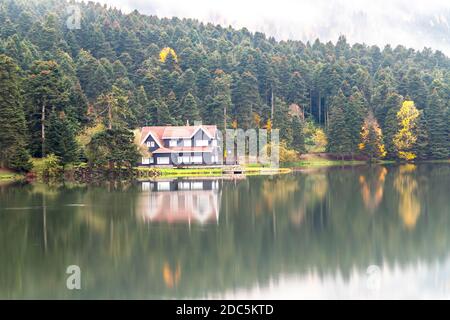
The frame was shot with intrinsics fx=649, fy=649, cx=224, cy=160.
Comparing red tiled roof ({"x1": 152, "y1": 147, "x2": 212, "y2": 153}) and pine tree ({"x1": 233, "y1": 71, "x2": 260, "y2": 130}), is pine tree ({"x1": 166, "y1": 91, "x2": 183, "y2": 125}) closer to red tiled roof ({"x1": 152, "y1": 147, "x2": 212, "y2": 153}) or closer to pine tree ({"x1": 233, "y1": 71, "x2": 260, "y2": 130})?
pine tree ({"x1": 233, "y1": 71, "x2": 260, "y2": 130})

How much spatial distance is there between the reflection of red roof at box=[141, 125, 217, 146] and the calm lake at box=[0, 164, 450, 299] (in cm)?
2692

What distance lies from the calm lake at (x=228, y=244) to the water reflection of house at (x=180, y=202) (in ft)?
0.30

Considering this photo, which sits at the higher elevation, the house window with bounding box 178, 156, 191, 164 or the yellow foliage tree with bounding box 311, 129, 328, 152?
the yellow foliage tree with bounding box 311, 129, 328, 152

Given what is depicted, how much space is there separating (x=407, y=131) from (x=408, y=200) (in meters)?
44.1

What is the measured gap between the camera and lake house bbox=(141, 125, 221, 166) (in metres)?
63.8

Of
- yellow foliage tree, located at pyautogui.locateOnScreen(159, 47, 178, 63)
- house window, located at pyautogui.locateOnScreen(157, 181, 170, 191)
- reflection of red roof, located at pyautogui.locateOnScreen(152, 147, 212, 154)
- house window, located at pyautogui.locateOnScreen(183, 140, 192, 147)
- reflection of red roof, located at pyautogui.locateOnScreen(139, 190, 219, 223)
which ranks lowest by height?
reflection of red roof, located at pyautogui.locateOnScreen(139, 190, 219, 223)

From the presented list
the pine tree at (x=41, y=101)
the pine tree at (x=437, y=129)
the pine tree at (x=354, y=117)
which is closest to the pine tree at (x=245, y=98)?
the pine tree at (x=354, y=117)

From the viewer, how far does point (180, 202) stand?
33.4 metres

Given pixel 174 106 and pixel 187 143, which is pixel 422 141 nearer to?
pixel 174 106

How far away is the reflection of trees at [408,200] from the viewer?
1051 inches

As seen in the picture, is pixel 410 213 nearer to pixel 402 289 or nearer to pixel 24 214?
pixel 402 289

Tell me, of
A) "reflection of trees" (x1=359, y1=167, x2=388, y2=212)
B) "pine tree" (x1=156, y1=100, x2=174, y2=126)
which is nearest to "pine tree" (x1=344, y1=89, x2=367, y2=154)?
"pine tree" (x1=156, y1=100, x2=174, y2=126)

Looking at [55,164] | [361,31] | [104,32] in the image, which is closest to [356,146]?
[55,164]

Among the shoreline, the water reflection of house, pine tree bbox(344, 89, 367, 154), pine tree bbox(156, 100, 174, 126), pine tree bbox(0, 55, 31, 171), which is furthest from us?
pine tree bbox(344, 89, 367, 154)
